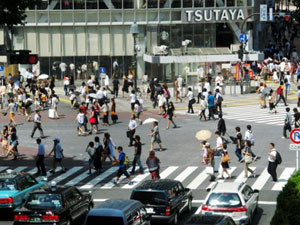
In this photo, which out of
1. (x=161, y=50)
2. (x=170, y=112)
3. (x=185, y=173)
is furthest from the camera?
(x=161, y=50)

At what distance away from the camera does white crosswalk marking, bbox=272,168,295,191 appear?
96.2 feet

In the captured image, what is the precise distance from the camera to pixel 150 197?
23969 mm

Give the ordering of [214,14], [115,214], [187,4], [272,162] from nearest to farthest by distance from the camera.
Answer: [115,214], [272,162], [214,14], [187,4]

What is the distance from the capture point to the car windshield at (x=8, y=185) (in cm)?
2547

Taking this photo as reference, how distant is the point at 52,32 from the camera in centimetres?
6650

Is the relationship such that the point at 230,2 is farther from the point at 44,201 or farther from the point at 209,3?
the point at 44,201

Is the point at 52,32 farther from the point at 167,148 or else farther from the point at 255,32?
the point at 167,148

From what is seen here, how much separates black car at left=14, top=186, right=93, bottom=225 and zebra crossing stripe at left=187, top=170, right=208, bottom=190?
677cm

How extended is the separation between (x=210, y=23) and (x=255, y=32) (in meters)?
14.0

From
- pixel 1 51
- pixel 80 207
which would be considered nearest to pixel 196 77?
pixel 1 51

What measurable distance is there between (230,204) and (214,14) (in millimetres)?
43783

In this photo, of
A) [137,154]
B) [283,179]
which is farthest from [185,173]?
[283,179]

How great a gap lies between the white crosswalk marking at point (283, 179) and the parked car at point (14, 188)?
915 centimetres

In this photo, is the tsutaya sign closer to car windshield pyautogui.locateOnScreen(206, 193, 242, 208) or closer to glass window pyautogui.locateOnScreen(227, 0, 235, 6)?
glass window pyautogui.locateOnScreen(227, 0, 235, 6)
